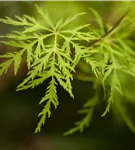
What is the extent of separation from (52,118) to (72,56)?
531 mm

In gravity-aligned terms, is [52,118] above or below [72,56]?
below

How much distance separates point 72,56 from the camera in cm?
96

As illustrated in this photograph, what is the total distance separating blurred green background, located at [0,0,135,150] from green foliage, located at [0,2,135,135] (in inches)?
7.8

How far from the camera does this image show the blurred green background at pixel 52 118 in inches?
51.5

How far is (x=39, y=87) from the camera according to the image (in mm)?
1380

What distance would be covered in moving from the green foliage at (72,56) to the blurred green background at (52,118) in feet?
0.65

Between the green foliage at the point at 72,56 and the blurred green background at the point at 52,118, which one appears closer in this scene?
the green foliage at the point at 72,56

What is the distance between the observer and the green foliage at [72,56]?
0.69 meters

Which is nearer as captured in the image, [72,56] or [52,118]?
[72,56]

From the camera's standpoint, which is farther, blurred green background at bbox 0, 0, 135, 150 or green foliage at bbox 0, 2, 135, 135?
blurred green background at bbox 0, 0, 135, 150

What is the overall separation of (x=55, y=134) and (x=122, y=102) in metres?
0.35

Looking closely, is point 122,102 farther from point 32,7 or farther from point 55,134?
point 32,7

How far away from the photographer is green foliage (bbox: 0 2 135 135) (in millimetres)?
694

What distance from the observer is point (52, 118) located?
1.41 meters
